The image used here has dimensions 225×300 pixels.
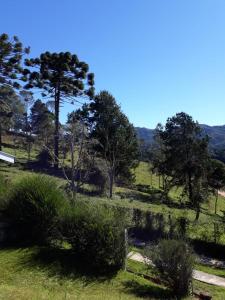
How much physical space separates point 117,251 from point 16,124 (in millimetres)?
80007

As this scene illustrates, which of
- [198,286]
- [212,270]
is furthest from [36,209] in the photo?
[212,270]

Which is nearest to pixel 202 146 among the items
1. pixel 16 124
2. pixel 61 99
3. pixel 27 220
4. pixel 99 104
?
pixel 99 104

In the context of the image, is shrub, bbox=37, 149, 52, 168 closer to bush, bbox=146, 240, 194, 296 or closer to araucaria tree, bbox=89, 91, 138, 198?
araucaria tree, bbox=89, 91, 138, 198

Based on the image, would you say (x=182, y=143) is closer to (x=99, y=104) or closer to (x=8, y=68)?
(x=99, y=104)

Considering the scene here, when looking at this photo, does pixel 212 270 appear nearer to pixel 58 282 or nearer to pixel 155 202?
pixel 58 282

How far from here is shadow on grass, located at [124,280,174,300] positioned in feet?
29.7

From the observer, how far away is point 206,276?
42.6 ft

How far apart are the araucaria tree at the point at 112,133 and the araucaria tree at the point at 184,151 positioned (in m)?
6.26

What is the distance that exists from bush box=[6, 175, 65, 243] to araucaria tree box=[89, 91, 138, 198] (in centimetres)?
2609

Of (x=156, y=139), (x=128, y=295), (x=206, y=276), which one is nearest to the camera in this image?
(x=128, y=295)

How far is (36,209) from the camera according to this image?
11289 millimetres

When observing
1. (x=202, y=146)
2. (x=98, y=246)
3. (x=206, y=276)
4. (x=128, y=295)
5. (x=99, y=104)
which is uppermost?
(x=99, y=104)

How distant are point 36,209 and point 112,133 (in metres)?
28.6

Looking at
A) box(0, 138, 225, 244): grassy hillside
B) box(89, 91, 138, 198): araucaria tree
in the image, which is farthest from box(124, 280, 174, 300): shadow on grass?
box(89, 91, 138, 198): araucaria tree
